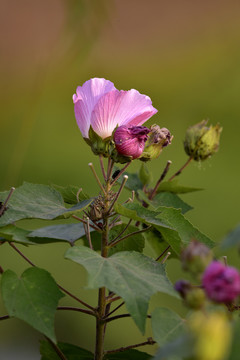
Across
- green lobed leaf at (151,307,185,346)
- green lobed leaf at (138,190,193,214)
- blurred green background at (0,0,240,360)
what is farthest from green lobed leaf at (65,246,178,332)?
blurred green background at (0,0,240,360)

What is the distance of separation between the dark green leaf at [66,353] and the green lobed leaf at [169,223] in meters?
0.15

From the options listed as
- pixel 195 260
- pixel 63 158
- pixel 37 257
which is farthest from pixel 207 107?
pixel 195 260

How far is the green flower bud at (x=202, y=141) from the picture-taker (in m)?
0.68

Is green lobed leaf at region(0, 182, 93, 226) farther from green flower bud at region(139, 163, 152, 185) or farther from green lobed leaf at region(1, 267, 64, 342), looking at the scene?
green flower bud at region(139, 163, 152, 185)

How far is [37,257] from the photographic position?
165cm

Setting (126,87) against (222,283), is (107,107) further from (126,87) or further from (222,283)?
(126,87)

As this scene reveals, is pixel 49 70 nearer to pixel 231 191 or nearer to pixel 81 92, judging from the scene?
pixel 231 191

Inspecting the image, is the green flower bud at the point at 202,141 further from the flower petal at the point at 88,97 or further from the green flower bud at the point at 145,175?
the flower petal at the point at 88,97

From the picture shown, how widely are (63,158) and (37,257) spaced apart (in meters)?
0.36

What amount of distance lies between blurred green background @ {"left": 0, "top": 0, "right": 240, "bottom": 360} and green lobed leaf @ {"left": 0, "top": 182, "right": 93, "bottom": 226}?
1.03m

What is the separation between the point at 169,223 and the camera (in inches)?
20.3

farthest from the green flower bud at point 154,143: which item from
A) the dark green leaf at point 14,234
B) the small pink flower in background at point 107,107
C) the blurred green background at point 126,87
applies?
the blurred green background at point 126,87

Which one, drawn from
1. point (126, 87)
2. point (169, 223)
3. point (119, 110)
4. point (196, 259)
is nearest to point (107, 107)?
point (119, 110)

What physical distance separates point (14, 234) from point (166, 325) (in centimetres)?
15
